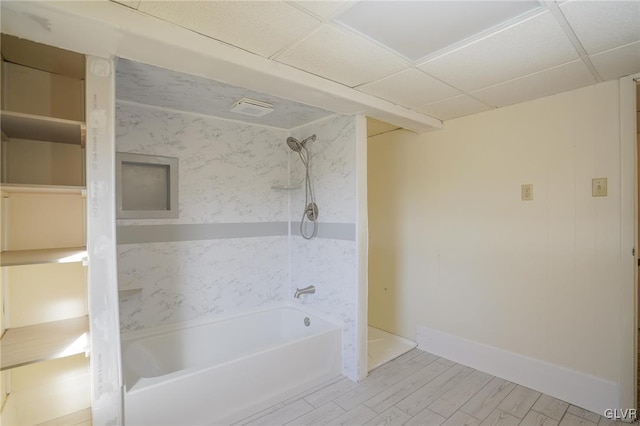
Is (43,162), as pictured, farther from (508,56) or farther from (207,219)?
(508,56)

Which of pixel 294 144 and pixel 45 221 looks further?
pixel 294 144

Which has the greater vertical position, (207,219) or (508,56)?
(508,56)

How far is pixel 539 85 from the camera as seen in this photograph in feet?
6.99

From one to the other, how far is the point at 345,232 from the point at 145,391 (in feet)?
5.52

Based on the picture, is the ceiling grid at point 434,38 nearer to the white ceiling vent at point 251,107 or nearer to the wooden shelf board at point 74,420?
the white ceiling vent at point 251,107

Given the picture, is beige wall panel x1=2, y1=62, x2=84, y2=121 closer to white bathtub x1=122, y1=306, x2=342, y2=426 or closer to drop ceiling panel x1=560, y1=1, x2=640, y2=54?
white bathtub x1=122, y1=306, x2=342, y2=426

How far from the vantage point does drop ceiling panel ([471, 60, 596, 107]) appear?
6.33 feet

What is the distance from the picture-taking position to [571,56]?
1.74 m

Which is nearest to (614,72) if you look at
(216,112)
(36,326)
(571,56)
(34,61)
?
(571,56)

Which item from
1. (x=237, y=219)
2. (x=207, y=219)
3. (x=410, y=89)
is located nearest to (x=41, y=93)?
(x=207, y=219)

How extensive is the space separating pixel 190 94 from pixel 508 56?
6.64 feet

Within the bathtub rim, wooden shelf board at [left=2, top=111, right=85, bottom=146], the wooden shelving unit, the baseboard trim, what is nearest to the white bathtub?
the bathtub rim

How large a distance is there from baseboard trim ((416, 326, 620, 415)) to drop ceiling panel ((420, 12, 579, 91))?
2.09 m

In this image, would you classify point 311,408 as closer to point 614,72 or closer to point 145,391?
point 145,391
